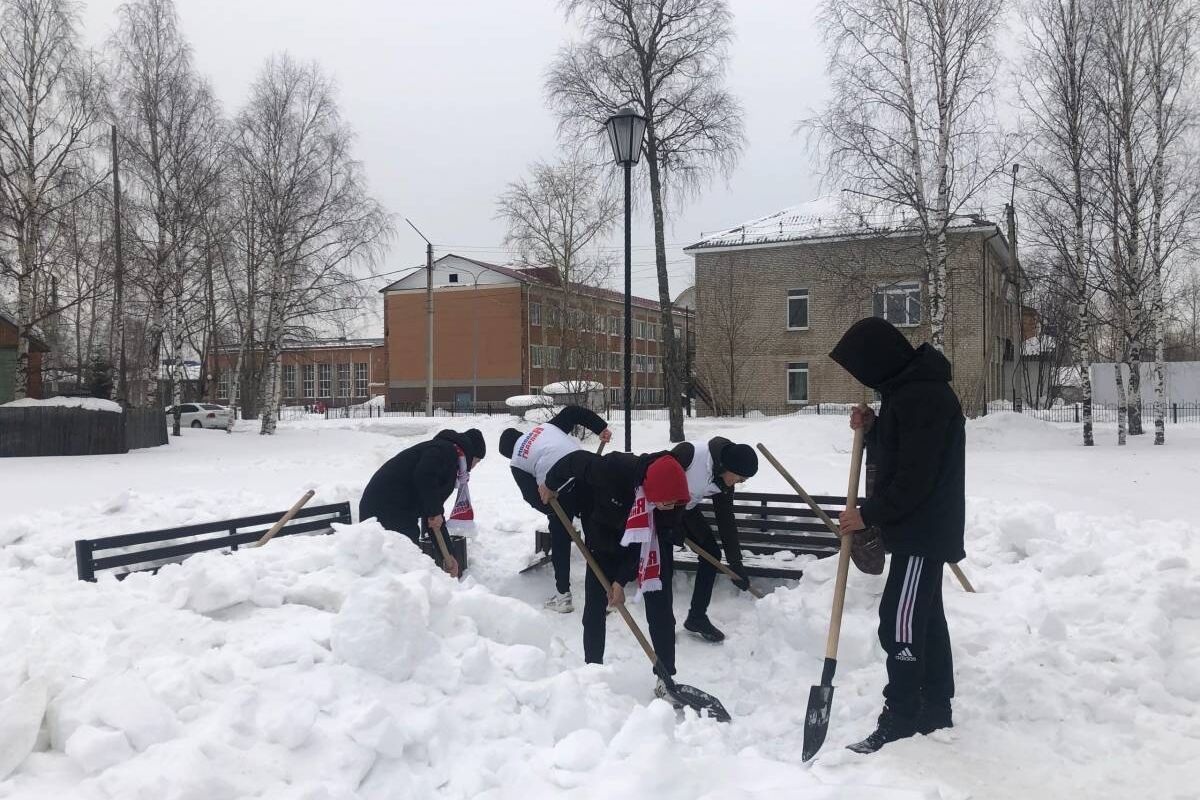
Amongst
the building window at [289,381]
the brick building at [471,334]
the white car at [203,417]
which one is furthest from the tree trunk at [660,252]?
the building window at [289,381]

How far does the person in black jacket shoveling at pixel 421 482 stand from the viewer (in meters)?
5.80

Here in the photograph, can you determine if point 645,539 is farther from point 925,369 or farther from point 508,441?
point 508,441

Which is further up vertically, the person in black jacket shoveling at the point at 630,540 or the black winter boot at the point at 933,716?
the person in black jacket shoveling at the point at 630,540

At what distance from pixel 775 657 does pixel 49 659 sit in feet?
13.0

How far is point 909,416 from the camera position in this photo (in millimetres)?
3654

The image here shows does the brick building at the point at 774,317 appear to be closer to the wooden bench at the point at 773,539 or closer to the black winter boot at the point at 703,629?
the wooden bench at the point at 773,539

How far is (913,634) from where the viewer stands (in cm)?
362

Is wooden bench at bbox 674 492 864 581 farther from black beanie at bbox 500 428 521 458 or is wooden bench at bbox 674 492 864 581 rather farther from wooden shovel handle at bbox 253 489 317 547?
wooden shovel handle at bbox 253 489 317 547

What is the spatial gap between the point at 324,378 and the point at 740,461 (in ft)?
188

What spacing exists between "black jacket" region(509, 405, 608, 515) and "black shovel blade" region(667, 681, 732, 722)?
190 cm

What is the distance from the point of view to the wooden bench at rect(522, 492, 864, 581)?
636 centimetres

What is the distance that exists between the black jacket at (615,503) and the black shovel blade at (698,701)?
0.67 metres

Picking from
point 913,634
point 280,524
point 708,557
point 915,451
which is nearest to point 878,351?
point 915,451

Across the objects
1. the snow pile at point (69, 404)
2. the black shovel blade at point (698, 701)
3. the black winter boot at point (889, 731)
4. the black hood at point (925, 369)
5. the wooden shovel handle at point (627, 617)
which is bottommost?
the black shovel blade at point (698, 701)
